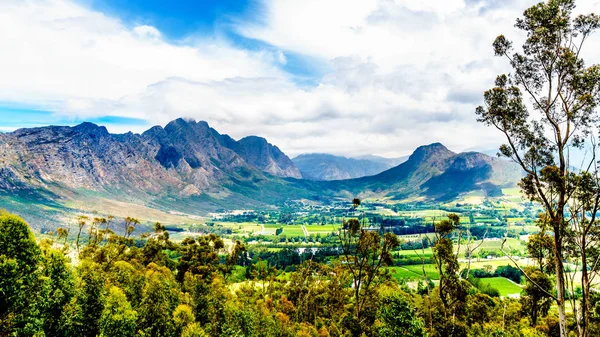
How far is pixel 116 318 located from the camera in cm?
2541

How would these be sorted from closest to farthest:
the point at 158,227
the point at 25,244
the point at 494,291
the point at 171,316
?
the point at 25,244, the point at 171,316, the point at 158,227, the point at 494,291

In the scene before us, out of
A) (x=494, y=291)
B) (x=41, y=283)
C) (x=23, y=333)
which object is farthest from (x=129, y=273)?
(x=494, y=291)

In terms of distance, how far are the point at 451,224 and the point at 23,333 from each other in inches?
1250

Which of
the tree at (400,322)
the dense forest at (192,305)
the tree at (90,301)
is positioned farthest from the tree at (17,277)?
the tree at (400,322)

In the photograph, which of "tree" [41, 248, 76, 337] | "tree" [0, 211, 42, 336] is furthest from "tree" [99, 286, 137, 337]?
"tree" [0, 211, 42, 336]

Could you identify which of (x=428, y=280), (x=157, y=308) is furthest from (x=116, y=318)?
(x=428, y=280)

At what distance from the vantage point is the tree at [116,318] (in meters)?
25.3

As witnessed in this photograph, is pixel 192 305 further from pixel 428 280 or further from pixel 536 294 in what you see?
pixel 536 294

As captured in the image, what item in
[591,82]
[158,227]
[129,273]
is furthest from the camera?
[158,227]

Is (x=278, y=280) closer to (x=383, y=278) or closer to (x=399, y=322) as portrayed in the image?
(x=383, y=278)

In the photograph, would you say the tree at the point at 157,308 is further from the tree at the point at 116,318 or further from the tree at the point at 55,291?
the tree at the point at 55,291

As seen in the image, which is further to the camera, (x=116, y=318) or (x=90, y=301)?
(x=90, y=301)

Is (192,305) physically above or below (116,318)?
below

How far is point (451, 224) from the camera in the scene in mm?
29766
